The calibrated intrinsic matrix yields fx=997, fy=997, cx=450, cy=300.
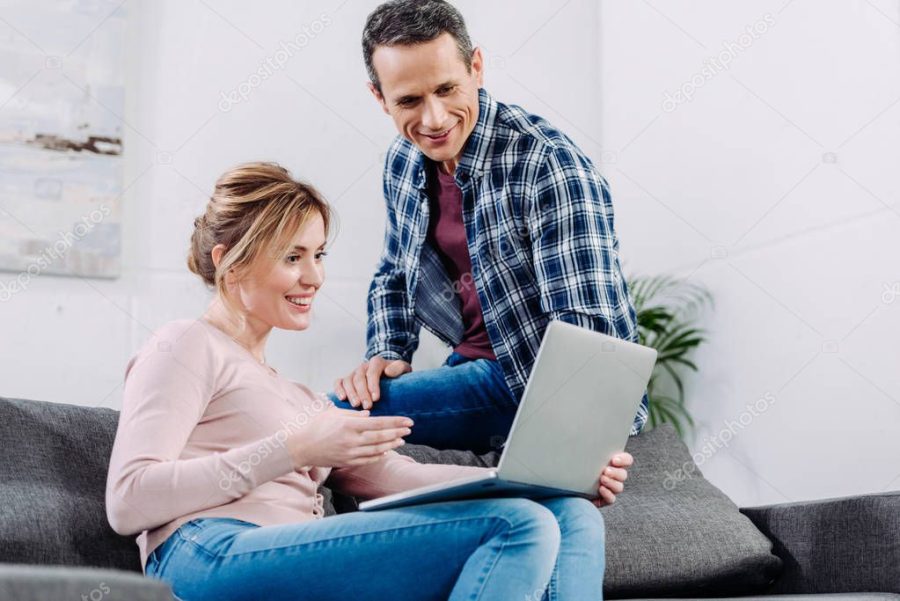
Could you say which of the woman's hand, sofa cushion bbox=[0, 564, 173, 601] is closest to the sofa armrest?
the woman's hand

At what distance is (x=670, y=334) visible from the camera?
302 cm

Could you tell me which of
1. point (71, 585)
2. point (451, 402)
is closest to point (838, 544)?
point (451, 402)

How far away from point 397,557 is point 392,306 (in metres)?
1.18

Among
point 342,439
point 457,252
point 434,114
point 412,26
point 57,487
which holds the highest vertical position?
point 412,26

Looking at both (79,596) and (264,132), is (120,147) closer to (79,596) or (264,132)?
(264,132)

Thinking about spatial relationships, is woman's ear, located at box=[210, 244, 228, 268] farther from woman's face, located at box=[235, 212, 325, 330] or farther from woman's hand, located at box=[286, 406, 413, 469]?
woman's hand, located at box=[286, 406, 413, 469]

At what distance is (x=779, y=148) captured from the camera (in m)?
2.73

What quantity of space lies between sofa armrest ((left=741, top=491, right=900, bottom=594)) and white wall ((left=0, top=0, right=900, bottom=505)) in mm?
442

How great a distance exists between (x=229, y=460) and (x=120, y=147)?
5.16 feet

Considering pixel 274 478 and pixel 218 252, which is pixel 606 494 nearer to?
pixel 274 478

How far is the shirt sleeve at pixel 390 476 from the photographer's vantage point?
5.61 feet

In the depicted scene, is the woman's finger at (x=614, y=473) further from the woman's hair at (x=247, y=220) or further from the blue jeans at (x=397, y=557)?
the woman's hair at (x=247, y=220)

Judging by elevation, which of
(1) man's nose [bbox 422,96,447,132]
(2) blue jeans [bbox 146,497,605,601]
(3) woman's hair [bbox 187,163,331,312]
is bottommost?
(2) blue jeans [bbox 146,497,605,601]

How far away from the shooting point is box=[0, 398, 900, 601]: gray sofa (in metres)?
1.68
